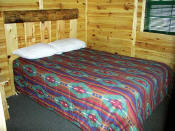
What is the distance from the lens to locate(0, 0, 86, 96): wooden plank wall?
8.48 feet

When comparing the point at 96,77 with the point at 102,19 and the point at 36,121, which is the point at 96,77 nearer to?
the point at 36,121

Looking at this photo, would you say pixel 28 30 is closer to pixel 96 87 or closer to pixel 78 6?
pixel 78 6

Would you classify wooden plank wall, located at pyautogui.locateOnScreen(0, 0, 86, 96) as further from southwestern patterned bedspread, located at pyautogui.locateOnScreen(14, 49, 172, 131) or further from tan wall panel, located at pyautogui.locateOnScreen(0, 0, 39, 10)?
southwestern patterned bedspread, located at pyautogui.locateOnScreen(14, 49, 172, 131)

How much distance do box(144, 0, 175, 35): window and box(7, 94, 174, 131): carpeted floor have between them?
1.14 m

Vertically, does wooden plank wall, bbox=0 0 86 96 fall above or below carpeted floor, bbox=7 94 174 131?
above

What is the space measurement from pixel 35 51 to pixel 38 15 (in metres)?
0.61

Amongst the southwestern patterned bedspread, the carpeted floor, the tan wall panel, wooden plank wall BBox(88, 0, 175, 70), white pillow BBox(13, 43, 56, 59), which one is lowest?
the carpeted floor

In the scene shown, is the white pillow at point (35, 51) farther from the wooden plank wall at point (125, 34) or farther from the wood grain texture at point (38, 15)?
the wooden plank wall at point (125, 34)

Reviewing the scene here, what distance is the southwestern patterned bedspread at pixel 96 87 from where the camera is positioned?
65.2 inches

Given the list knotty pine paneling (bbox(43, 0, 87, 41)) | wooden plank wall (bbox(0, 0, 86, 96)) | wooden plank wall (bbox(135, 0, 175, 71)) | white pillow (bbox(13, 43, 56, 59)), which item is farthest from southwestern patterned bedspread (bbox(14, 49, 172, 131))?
knotty pine paneling (bbox(43, 0, 87, 41))

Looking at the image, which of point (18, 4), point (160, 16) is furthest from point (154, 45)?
point (18, 4)

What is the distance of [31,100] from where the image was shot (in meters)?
2.66

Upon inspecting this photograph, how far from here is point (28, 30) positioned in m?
2.84

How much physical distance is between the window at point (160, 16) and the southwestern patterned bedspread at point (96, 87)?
685 mm
